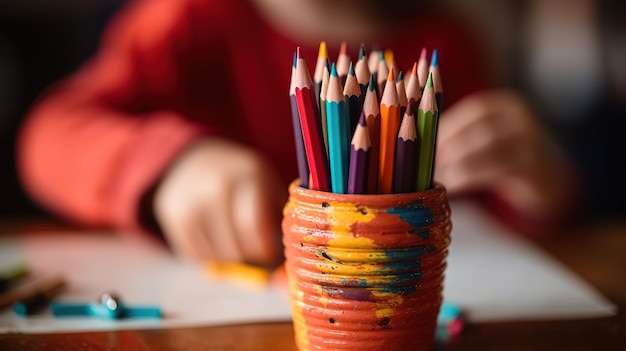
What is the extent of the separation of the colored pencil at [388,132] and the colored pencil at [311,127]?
1.0 inches

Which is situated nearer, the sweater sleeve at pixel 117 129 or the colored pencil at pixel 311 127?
the colored pencil at pixel 311 127

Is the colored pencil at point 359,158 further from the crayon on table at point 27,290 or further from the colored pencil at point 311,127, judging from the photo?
the crayon on table at point 27,290

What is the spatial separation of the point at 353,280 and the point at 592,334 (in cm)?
15

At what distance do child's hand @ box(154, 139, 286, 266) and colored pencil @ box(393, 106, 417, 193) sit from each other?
17 cm

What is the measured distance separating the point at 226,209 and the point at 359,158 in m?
0.19

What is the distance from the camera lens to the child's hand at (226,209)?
421 mm

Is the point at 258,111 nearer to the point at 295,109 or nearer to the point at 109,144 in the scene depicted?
the point at 109,144

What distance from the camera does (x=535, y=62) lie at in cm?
129

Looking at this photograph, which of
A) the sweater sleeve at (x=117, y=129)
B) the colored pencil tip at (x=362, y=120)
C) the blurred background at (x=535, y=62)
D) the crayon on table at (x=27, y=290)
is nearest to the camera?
the colored pencil tip at (x=362, y=120)

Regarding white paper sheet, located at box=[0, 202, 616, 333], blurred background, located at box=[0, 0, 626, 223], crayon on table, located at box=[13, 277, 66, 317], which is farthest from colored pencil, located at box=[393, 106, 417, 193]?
blurred background, located at box=[0, 0, 626, 223]

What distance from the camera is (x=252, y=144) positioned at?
795mm

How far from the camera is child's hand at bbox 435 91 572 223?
0.53 metres

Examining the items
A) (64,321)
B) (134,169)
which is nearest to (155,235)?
(134,169)

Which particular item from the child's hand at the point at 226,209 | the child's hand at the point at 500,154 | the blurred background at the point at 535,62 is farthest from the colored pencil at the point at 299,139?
the blurred background at the point at 535,62
